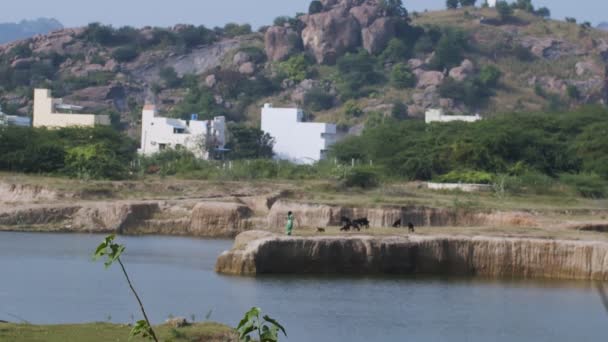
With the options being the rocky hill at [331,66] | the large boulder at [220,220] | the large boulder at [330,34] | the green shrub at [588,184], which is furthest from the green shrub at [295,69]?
the large boulder at [220,220]

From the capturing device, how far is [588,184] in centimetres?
6694

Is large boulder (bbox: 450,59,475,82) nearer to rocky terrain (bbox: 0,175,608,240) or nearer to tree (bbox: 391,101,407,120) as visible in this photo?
tree (bbox: 391,101,407,120)

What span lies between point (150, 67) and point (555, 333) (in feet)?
405

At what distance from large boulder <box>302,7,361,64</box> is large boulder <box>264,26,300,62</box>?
1.54 meters

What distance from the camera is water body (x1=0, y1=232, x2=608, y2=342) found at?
2928 cm

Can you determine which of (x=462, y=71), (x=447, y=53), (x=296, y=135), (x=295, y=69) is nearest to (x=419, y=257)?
(x=296, y=135)

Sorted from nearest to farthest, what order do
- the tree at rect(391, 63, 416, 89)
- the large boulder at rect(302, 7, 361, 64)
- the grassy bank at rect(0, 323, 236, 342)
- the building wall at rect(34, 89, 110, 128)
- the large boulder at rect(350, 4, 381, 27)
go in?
the grassy bank at rect(0, 323, 236, 342) → the building wall at rect(34, 89, 110, 128) → the tree at rect(391, 63, 416, 89) → the large boulder at rect(302, 7, 361, 64) → the large boulder at rect(350, 4, 381, 27)

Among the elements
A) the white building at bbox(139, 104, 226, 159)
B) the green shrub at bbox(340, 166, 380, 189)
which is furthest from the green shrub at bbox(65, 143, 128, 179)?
the white building at bbox(139, 104, 226, 159)

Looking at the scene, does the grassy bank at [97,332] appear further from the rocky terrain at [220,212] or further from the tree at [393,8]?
the tree at [393,8]

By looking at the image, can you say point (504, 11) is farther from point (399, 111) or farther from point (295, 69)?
point (399, 111)

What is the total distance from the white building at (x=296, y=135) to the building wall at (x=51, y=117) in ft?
52.7

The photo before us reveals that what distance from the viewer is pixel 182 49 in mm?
156250

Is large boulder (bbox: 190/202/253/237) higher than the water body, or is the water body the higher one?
large boulder (bbox: 190/202/253/237)

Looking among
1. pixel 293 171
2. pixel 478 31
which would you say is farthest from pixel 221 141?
pixel 478 31
